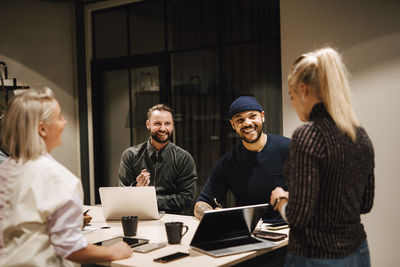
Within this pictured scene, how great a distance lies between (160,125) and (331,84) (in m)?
2.10

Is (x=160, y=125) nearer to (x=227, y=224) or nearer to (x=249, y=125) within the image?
(x=249, y=125)

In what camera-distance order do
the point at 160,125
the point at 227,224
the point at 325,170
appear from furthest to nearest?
the point at 160,125
the point at 227,224
the point at 325,170

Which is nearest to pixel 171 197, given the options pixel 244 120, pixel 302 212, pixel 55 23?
pixel 244 120

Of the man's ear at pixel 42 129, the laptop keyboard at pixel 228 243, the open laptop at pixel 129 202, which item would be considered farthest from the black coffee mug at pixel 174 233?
the man's ear at pixel 42 129

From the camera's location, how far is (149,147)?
3.49 m

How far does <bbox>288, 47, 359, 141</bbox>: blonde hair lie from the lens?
1524mm

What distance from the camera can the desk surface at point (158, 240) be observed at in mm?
1813

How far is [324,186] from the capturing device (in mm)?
1500

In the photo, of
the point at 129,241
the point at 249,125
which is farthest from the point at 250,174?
the point at 129,241

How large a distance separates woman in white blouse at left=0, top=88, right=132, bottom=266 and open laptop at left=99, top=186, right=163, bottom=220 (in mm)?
882

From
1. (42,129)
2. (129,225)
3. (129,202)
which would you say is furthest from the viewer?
(129,202)

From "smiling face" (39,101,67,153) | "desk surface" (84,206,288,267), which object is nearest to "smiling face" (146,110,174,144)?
"desk surface" (84,206,288,267)

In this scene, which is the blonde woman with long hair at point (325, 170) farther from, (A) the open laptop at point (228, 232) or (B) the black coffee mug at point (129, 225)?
(B) the black coffee mug at point (129, 225)

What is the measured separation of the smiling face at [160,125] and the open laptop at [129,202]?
946 millimetres
